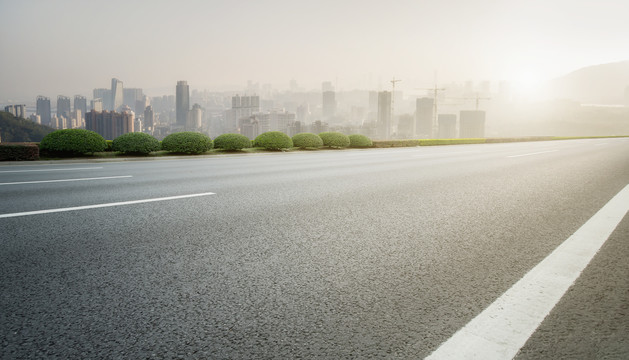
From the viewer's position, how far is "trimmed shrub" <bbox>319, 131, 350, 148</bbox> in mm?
25250

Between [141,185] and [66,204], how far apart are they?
2079 millimetres

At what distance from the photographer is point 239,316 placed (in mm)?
2215

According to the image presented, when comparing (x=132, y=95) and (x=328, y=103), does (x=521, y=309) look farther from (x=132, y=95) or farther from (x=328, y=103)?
(x=328, y=103)

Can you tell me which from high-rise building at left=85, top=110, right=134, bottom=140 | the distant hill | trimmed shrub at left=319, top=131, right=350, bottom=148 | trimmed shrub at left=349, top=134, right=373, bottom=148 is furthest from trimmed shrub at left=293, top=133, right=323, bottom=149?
the distant hill

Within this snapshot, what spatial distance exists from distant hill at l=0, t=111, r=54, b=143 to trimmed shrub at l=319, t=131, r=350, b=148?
2595 cm

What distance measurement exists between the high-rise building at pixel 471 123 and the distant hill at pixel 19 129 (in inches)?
2672

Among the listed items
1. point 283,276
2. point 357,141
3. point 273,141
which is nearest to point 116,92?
point 357,141

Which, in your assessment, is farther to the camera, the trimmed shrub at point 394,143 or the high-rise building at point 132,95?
the high-rise building at point 132,95

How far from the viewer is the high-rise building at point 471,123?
243ft

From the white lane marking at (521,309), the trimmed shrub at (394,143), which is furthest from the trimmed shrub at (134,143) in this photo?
the white lane marking at (521,309)

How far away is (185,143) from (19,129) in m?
28.2

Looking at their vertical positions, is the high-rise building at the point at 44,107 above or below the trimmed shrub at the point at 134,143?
above

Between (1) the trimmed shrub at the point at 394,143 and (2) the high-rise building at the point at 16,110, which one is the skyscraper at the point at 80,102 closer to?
(2) the high-rise building at the point at 16,110

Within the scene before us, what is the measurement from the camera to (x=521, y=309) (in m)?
2.34
